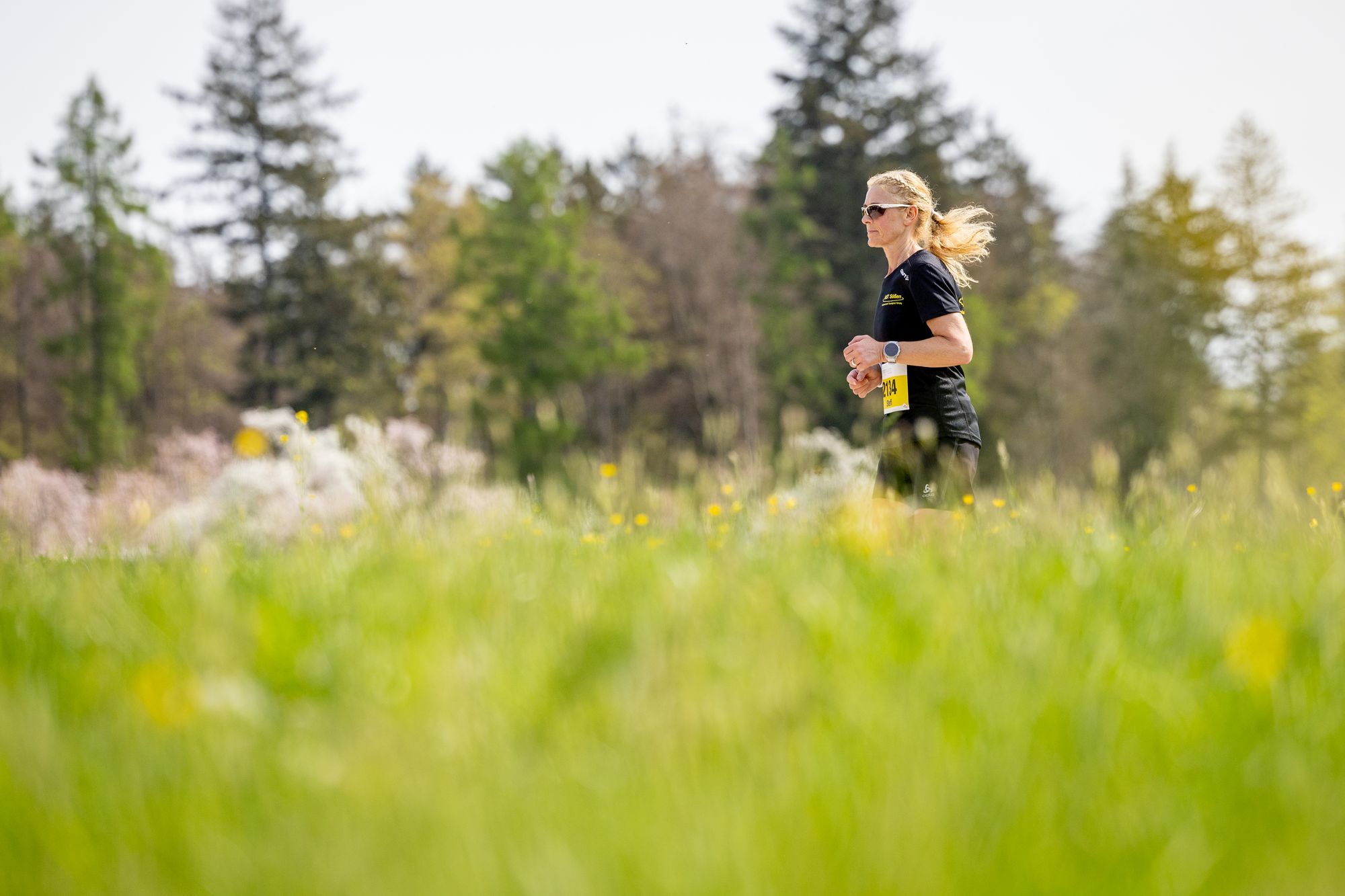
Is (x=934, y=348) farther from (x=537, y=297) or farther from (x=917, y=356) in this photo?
(x=537, y=297)

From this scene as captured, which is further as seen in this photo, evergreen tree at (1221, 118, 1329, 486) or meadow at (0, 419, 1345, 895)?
evergreen tree at (1221, 118, 1329, 486)

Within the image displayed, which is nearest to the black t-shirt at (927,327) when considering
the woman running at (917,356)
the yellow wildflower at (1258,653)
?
the woman running at (917,356)

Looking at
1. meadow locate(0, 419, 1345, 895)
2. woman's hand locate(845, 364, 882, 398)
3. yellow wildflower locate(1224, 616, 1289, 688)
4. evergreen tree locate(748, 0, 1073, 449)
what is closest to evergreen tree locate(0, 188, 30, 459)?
evergreen tree locate(748, 0, 1073, 449)

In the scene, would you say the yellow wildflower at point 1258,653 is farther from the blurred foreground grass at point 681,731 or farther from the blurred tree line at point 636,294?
the blurred tree line at point 636,294

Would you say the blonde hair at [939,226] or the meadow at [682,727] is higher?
the blonde hair at [939,226]

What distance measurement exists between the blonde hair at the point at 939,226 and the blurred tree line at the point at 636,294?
2486 centimetres

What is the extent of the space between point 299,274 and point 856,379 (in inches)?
1215

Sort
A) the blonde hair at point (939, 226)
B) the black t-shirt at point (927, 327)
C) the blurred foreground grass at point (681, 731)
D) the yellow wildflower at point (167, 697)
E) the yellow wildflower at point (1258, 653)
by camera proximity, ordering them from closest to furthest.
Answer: the blurred foreground grass at point (681, 731), the yellow wildflower at point (167, 697), the yellow wildflower at point (1258, 653), the black t-shirt at point (927, 327), the blonde hair at point (939, 226)

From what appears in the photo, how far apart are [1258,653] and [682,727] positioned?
135cm

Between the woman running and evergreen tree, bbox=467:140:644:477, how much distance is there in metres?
28.1

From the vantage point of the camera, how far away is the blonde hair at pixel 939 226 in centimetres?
491

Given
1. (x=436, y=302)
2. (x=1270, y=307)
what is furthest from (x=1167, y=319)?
(x=436, y=302)

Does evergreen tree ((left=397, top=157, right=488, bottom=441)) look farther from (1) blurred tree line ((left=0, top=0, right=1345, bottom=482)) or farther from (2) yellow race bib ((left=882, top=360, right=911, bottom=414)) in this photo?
(2) yellow race bib ((left=882, top=360, right=911, bottom=414))

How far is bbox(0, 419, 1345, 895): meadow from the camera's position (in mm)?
1669
